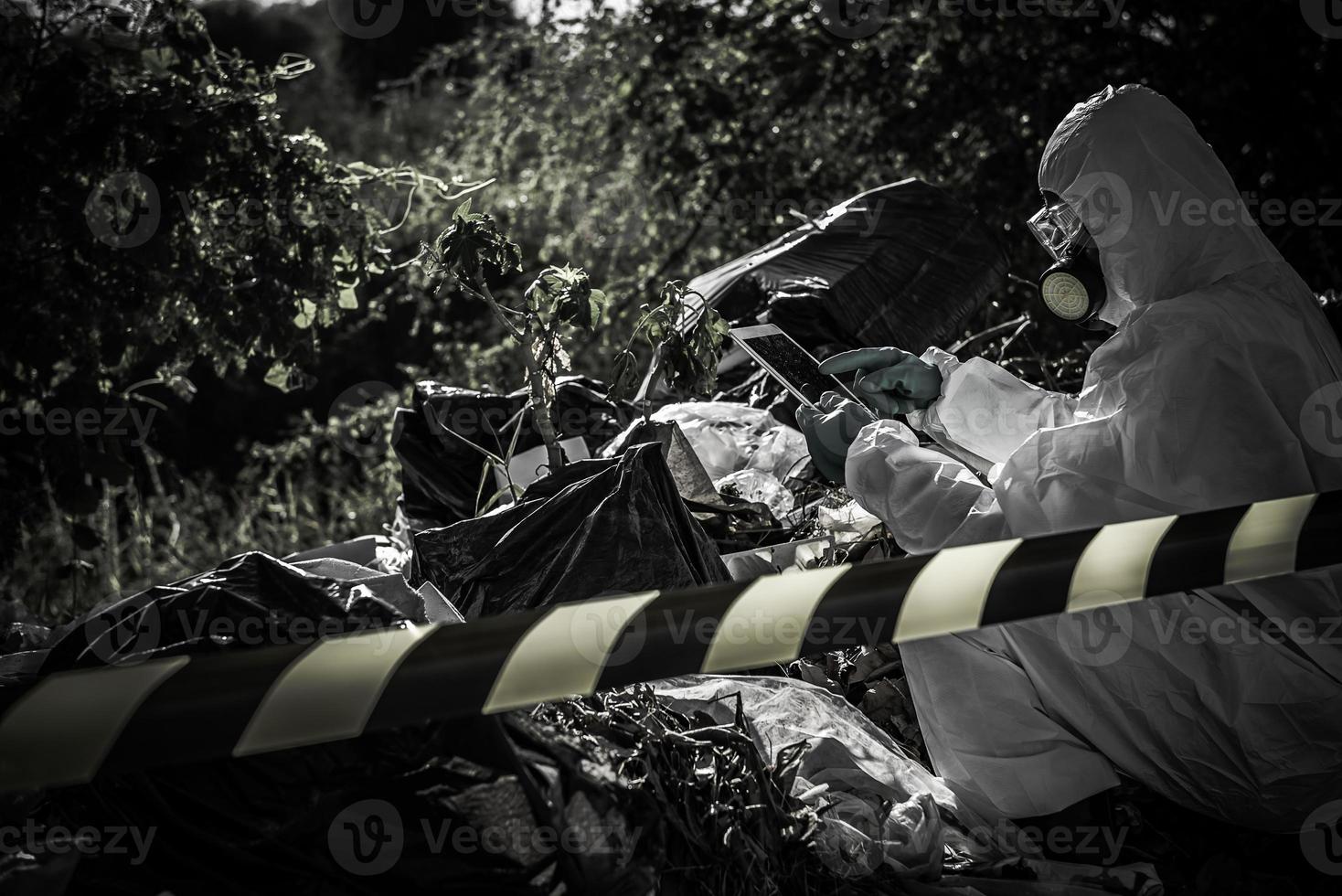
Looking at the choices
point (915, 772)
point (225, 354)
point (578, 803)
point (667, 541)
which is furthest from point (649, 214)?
point (578, 803)

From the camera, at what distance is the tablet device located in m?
2.84

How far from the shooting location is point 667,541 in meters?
2.48

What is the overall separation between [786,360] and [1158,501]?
1.17 m
